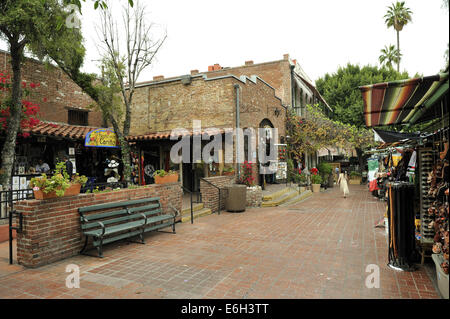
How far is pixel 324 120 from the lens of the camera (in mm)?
18000

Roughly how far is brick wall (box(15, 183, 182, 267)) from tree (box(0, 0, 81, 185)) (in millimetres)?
4029

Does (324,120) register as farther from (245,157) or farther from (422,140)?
(422,140)

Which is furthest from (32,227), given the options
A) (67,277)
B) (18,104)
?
(18,104)

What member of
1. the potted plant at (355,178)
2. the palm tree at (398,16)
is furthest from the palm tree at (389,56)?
the potted plant at (355,178)

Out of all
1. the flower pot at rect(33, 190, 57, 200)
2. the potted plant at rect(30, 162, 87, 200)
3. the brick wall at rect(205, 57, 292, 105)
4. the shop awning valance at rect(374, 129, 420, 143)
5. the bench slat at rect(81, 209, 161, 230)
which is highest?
the brick wall at rect(205, 57, 292, 105)

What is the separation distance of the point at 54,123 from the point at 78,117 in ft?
5.58

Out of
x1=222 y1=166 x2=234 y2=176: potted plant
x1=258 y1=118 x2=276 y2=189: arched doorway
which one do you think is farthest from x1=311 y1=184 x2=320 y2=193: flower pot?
x1=222 y1=166 x2=234 y2=176: potted plant

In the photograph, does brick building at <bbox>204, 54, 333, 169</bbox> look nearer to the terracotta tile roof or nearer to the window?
the window

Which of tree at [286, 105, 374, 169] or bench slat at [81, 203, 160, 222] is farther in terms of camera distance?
tree at [286, 105, 374, 169]

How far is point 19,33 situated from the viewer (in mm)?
7648

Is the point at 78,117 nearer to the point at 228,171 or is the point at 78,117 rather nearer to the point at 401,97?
the point at 228,171

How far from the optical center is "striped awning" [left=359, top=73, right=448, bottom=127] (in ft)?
10.8

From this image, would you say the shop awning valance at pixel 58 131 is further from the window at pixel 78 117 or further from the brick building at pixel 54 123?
the window at pixel 78 117

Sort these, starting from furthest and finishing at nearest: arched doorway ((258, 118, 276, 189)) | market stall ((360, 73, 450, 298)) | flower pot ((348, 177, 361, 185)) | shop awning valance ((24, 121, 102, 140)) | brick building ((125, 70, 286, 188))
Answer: flower pot ((348, 177, 361, 185)) < arched doorway ((258, 118, 276, 189)) < brick building ((125, 70, 286, 188)) < shop awning valance ((24, 121, 102, 140)) < market stall ((360, 73, 450, 298))
